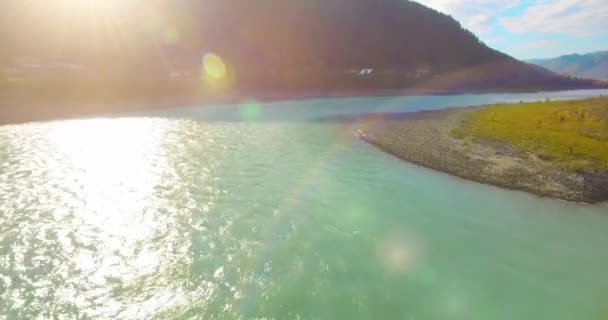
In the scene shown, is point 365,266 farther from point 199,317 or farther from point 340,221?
point 199,317

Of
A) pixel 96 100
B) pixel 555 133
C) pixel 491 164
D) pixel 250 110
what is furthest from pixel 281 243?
pixel 96 100

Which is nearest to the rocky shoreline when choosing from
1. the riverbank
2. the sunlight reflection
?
the sunlight reflection

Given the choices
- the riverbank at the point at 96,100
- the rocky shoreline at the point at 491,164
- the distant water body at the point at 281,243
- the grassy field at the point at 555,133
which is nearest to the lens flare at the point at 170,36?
the riverbank at the point at 96,100

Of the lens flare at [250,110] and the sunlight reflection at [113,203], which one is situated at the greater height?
the lens flare at [250,110]

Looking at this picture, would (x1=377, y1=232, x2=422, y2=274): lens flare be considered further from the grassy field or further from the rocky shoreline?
the grassy field

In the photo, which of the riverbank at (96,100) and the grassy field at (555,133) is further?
the riverbank at (96,100)

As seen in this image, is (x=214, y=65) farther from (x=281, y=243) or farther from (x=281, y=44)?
(x=281, y=243)

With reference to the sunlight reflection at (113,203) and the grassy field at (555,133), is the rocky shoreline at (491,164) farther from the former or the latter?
the sunlight reflection at (113,203)
